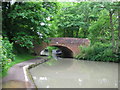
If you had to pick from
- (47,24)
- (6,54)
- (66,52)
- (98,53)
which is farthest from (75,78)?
(66,52)

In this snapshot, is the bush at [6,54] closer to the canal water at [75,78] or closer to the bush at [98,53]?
the canal water at [75,78]

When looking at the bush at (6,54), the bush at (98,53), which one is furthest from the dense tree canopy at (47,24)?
the bush at (6,54)

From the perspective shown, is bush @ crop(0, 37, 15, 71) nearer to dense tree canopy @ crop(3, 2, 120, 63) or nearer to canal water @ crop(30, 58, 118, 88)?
canal water @ crop(30, 58, 118, 88)

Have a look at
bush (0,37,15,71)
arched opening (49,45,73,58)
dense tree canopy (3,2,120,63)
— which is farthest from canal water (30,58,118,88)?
arched opening (49,45,73,58)

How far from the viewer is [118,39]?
13.7m

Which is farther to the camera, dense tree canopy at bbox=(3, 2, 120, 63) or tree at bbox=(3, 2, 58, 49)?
dense tree canopy at bbox=(3, 2, 120, 63)

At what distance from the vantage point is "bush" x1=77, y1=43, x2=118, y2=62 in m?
13.9

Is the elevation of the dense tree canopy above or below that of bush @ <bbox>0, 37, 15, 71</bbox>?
above

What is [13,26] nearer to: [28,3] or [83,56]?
[28,3]

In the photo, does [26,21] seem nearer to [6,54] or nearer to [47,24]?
[47,24]

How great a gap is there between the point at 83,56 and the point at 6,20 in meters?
8.30

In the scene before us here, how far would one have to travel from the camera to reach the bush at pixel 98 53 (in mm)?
13900

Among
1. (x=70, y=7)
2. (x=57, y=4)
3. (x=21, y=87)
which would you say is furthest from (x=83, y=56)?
(x=21, y=87)

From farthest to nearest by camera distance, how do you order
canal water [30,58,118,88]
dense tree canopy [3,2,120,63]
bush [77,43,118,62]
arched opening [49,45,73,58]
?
arched opening [49,45,73,58], bush [77,43,118,62], dense tree canopy [3,2,120,63], canal water [30,58,118,88]
